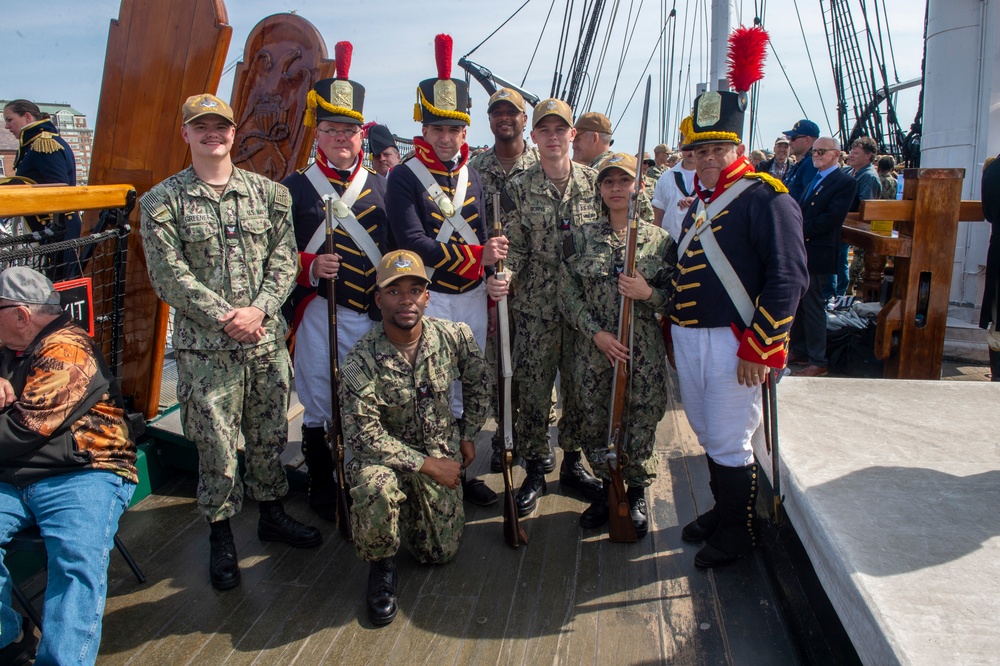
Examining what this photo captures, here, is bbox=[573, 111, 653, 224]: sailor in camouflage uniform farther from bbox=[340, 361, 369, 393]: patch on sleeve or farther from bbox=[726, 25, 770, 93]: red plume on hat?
bbox=[340, 361, 369, 393]: patch on sleeve

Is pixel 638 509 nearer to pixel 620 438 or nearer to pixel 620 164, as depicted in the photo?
pixel 620 438

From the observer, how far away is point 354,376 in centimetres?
289

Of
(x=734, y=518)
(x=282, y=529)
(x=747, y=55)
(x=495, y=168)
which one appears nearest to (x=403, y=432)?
(x=282, y=529)

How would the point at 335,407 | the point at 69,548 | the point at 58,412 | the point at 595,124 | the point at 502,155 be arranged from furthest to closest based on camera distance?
the point at 595,124
the point at 502,155
the point at 335,407
the point at 58,412
the point at 69,548

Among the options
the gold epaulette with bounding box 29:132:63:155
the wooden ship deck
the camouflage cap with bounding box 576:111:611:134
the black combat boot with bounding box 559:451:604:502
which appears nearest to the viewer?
the wooden ship deck

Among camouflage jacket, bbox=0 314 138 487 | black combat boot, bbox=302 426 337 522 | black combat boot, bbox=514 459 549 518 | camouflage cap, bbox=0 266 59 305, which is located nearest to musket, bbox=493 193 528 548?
black combat boot, bbox=514 459 549 518

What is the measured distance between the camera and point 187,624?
105 inches

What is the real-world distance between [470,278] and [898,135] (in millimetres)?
15903

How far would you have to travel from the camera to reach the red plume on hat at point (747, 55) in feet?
9.73

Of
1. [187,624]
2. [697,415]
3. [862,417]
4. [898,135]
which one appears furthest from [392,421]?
[898,135]

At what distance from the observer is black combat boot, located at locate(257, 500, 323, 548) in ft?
10.6

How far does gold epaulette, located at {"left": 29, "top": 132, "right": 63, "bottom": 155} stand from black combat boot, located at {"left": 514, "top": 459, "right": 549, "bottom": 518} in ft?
17.2

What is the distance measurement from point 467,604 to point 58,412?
1.69 metres

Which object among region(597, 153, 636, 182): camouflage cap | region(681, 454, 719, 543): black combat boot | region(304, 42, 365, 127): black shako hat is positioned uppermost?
region(304, 42, 365, 127): black shako hat
